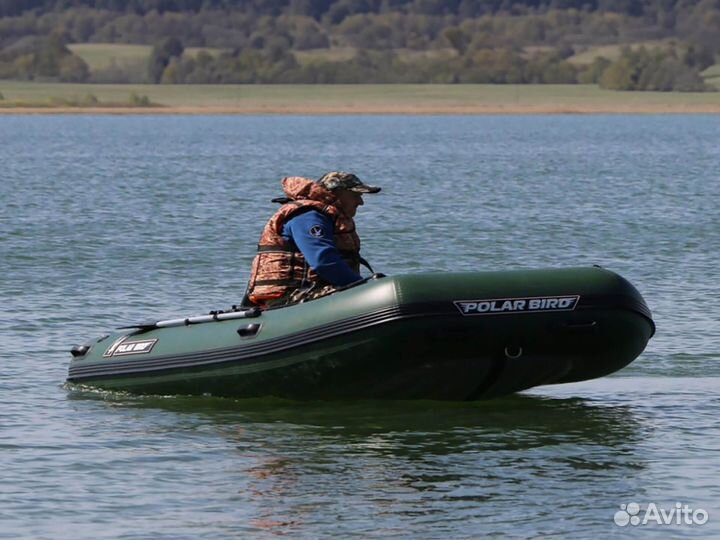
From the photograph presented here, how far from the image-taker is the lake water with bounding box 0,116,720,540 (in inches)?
387

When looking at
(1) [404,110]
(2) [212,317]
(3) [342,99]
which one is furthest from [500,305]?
(3) [342,99]

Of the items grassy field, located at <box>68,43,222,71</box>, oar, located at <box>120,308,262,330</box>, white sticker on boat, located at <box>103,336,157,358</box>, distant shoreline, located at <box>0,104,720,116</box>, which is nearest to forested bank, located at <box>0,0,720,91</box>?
grassy field, located at <box>68,43,222,71</box>

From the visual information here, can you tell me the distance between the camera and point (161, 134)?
311ft

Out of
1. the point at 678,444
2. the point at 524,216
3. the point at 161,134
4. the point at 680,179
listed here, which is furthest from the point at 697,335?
the point at 161,134

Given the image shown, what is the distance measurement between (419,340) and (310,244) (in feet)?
3.38

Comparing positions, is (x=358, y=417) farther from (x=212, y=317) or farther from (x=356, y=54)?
(x=356, y=54)

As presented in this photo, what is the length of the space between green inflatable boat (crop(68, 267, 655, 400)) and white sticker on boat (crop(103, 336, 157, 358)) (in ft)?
0.06

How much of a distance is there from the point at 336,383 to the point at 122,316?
17.4 feet

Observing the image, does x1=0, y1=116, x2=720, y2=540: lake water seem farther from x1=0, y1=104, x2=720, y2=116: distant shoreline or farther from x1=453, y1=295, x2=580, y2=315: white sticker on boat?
x1=0, y1=104, x2=720, y2=116: distant shoreline

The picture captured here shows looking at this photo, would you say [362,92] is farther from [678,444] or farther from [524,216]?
[678,444]

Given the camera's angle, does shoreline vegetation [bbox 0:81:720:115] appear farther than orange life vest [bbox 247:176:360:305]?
Yes

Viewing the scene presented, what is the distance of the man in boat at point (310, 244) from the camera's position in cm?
1212

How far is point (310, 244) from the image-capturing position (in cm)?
1212

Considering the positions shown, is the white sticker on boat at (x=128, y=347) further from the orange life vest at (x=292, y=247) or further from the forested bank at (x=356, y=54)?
the forested bank at (x=356, y=54)
